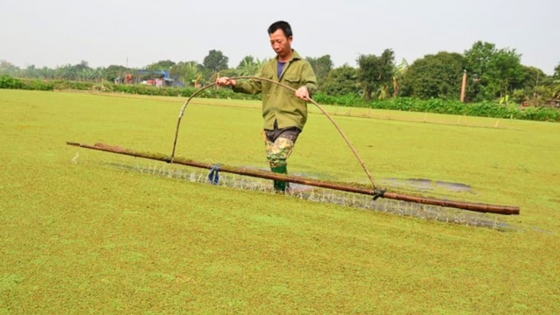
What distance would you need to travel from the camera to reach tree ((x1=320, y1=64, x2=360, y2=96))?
50.2 metres

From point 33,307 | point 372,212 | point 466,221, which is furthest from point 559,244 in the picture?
point 33,307

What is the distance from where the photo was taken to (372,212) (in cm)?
381

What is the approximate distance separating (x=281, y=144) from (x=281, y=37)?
2.68 ft

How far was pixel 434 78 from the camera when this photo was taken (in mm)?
46938

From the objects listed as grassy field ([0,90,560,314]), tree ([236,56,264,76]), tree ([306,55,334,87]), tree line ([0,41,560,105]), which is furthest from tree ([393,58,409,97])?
grassy field ([0,90,560,314])

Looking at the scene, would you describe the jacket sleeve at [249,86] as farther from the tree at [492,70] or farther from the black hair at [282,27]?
the tree at [492,70]

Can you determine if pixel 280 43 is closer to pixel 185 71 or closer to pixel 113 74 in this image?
pixel 185 71

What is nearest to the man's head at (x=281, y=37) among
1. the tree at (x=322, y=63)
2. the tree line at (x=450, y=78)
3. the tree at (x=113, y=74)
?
the tree line at (x=450, y=78)

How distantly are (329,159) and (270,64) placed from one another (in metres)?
2.97

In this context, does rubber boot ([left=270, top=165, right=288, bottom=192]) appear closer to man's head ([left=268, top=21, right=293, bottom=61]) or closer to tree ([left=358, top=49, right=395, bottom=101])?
man's head ([left=268, top=21, right=293, bottom=61])

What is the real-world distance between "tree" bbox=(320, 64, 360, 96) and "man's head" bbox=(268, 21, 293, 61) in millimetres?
45008

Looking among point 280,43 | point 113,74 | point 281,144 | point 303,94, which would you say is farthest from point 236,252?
point 113,74

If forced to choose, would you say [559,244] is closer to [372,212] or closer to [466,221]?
[466,221]

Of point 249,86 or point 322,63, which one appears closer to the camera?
point 249,86
